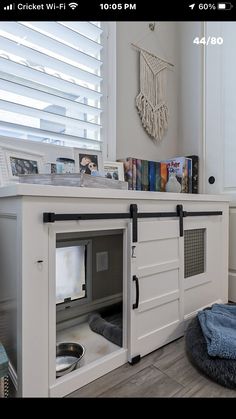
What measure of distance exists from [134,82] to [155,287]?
128cm

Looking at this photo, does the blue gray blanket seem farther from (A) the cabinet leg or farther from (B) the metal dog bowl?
(B) the metal dog bowl

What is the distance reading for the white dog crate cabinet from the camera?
2.49 feet

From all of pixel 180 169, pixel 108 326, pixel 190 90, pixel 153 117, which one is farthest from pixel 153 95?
pixel 108 326

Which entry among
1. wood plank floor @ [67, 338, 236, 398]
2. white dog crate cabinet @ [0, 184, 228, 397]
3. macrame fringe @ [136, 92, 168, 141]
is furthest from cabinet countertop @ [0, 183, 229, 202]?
macrame fringe @ [136, 92, 168, 141]

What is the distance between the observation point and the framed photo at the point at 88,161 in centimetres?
132

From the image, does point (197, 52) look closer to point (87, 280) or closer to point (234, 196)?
point (234, 196)

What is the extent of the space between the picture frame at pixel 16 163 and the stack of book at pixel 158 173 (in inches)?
20.9

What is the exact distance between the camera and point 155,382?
91 cm

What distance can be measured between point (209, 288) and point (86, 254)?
28.0 inches

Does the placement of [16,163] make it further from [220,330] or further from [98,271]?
[220,330]
